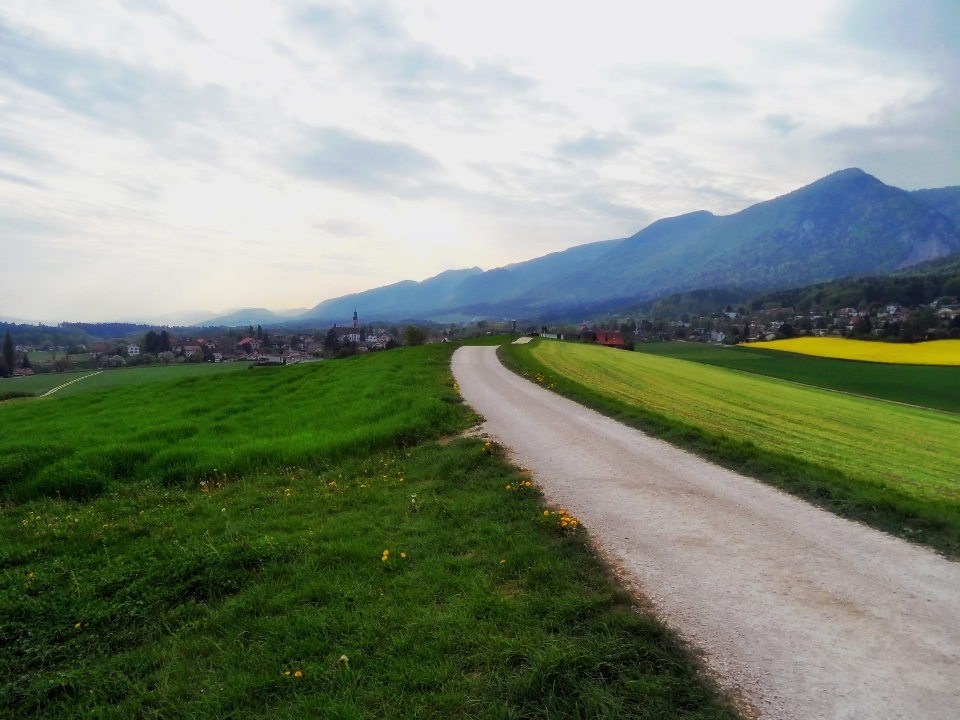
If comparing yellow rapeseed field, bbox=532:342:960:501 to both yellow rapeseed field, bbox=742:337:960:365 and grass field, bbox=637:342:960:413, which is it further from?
yellow rapeseed field, bbox=742:337:960:365

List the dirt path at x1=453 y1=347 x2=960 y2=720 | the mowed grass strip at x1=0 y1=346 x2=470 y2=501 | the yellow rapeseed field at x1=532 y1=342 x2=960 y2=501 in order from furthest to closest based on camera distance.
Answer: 1. the yellow rapeseed field at x1=532 y1=342 x2=960 y2=501
2. the mowed grass strip at x1=0 y1=346 x2=470 y2=501
3. the dirt path at x1=453 y1=347 x2=960 y2=720

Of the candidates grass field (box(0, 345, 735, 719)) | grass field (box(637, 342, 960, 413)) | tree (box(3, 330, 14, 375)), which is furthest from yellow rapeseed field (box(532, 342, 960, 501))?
tree (box(3, 330, 14, 375))

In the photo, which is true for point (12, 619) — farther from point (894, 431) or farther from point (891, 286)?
point (891, 286)

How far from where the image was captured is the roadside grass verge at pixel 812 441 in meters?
8.45

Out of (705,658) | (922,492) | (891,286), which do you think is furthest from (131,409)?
(891,286)

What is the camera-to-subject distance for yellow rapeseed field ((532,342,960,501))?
12.7 metres

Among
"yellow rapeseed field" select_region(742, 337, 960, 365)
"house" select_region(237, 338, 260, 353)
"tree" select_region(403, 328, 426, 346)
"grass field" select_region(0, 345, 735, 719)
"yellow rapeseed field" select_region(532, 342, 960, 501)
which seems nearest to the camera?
"grass field" select_region(0, 345, 735, 719)

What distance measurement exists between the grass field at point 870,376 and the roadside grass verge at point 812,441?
7.84 m

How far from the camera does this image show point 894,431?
20.5m

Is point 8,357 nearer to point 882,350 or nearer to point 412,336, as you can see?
point 412,336

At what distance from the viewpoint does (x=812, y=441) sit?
52.9 ft

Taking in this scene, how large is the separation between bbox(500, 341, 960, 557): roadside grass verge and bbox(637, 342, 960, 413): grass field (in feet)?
25.7

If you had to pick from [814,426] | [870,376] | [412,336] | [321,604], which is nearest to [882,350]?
[870,376]

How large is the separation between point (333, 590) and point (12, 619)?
374cm
